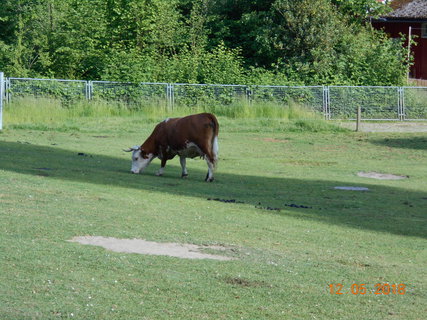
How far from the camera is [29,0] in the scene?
4625 centimetres

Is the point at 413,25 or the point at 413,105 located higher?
the point at 413,25

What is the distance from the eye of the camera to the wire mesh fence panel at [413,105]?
45.4 meters

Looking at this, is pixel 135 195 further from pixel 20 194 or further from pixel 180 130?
pixel 180 130

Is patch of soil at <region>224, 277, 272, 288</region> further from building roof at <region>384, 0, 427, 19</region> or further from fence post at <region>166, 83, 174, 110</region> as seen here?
building roof at <region>384, 0, 427, 19</region>

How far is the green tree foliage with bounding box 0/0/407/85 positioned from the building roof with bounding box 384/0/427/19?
18.6 ft

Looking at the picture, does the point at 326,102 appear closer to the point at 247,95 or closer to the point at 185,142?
the point at 247,95

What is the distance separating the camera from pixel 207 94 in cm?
4316

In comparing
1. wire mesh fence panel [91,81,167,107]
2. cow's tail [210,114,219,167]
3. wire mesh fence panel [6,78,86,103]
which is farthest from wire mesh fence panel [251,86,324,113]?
cow's tail [210,114,219,167]

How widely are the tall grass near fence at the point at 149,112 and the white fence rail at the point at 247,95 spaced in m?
0.43

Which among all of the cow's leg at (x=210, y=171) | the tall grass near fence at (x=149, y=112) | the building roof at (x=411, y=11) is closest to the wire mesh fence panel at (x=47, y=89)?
the tall grass near fence at (x=149, y=112)

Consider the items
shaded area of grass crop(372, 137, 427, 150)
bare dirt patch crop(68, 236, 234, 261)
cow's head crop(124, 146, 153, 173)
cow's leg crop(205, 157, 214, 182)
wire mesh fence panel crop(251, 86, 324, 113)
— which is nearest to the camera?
bare dirt patch crop(68, 236, 234, 261)

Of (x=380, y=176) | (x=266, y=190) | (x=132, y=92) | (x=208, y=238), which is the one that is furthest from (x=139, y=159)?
(x=132, y=92)

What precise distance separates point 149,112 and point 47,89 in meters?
5.03

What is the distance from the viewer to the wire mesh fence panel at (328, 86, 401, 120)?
44.3m
